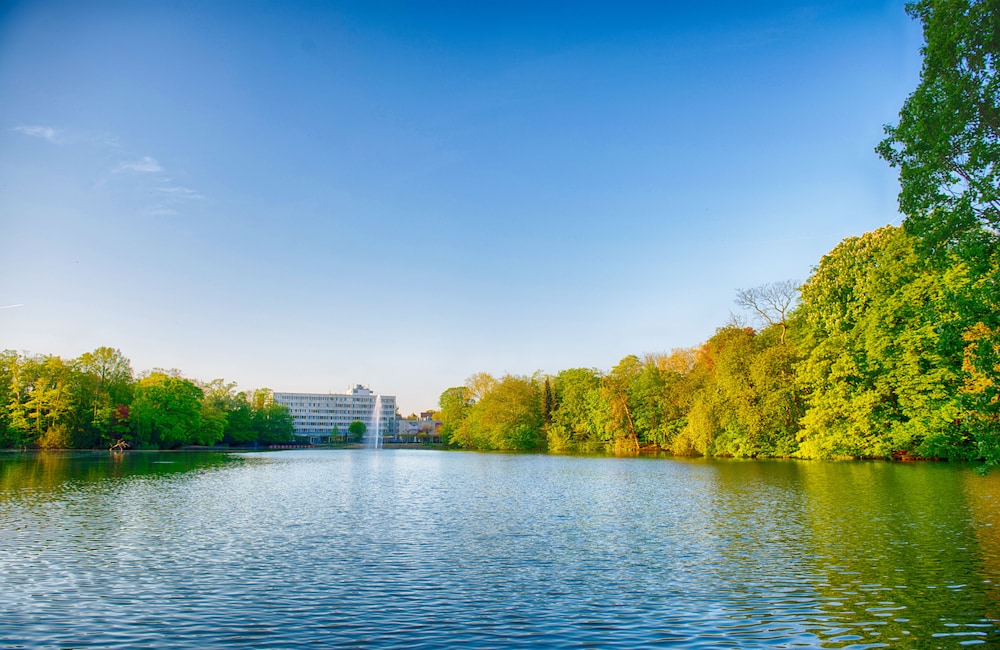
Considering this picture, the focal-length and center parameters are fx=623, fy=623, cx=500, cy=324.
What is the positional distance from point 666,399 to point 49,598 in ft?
233

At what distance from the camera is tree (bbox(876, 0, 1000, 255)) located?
15.8m

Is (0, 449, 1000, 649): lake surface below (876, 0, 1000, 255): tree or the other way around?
below

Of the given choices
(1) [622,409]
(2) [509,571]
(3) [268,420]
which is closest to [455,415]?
(3) [268,420]

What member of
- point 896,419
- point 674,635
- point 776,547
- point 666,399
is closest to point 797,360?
point 896,419

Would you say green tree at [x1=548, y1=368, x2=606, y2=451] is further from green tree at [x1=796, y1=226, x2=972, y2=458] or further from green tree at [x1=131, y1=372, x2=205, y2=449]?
green tree at [x1=131, y1=372, x2=205, y2=449]

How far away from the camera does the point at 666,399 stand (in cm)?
7644

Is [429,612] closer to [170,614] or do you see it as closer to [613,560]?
[170,614]

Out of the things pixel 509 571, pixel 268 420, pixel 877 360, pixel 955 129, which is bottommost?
pixel 509 571

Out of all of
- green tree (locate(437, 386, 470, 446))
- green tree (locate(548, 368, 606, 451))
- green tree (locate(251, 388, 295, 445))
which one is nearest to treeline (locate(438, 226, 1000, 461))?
green tree (locate(548, 368, 606, 451))

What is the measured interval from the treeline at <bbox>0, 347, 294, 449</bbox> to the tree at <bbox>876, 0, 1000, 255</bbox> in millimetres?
94469

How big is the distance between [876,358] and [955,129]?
1259 inches

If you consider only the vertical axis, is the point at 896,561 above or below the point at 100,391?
below

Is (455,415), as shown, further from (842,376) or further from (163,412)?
(842,376)

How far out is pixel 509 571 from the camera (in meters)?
13.7
